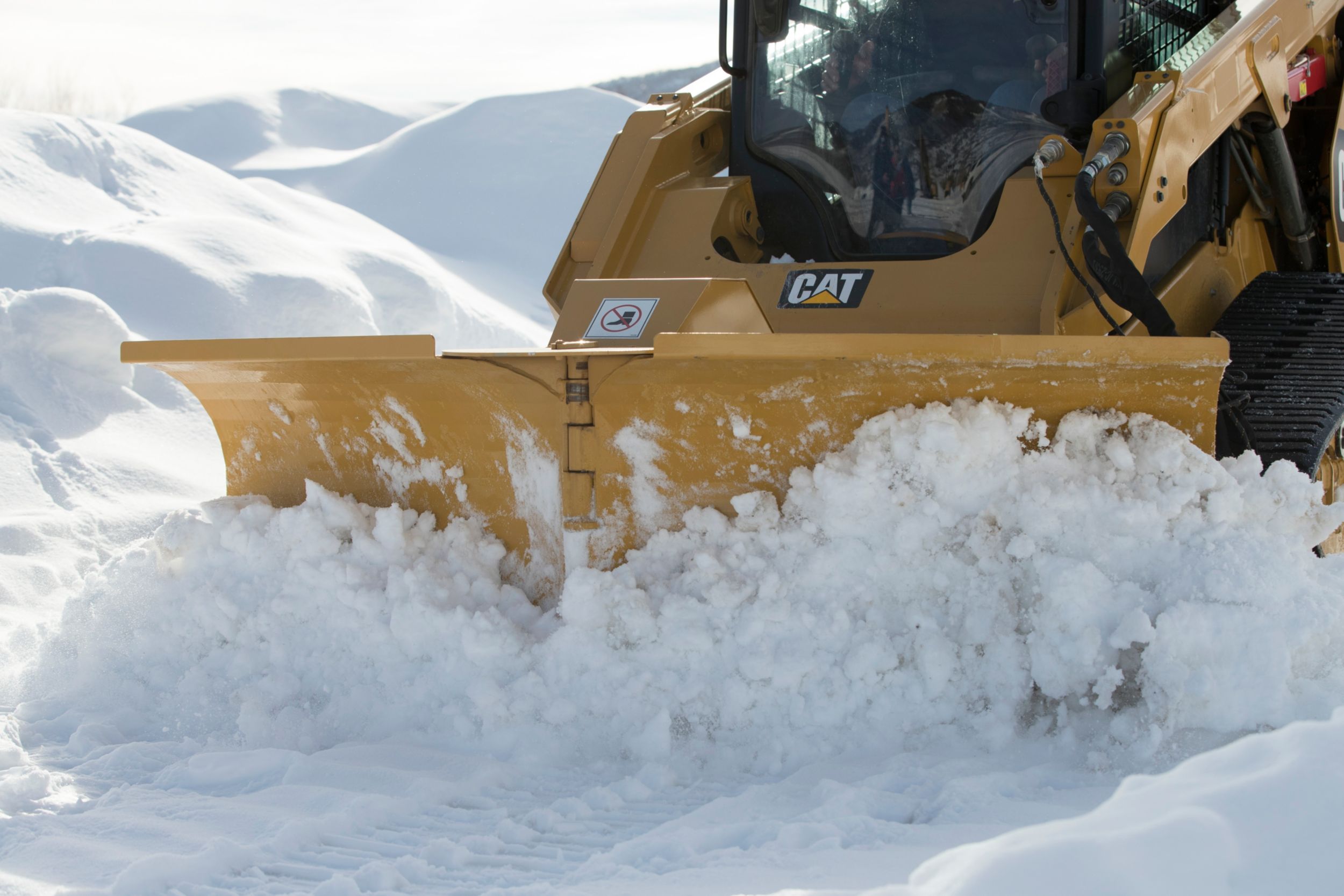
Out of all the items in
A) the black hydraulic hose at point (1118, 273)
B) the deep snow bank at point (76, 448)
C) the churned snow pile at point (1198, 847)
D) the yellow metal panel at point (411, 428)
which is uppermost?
the black hydraulic hose at point (1118, 273)

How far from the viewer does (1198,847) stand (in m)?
1.68

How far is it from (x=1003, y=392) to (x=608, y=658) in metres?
1.11

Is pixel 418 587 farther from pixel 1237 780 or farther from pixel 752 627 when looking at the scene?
pixel 1237 780

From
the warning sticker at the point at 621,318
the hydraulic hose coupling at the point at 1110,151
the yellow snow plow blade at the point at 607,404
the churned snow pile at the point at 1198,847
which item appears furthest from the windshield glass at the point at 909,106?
the churned snow pile at the point at 1198,847

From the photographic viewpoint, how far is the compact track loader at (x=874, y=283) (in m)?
2.84

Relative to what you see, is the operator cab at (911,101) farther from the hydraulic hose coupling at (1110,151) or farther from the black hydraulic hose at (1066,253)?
the hydraulic hose coupling at (1110,151)

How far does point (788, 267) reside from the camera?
3.86 metres

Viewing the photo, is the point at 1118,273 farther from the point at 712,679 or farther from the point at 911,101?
the point at 712,679

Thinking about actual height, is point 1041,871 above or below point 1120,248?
below

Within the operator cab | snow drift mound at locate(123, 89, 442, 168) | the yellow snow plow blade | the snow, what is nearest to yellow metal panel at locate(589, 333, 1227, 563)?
the yellow snow plow blade

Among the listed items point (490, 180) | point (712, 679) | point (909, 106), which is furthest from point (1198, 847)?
point (490, 180)

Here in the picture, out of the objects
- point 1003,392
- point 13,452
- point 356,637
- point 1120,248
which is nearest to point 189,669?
point 356,637

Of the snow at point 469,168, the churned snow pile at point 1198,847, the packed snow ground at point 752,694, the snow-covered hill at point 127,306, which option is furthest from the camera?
the snow at point 469,168

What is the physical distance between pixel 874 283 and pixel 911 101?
2.42 ft
